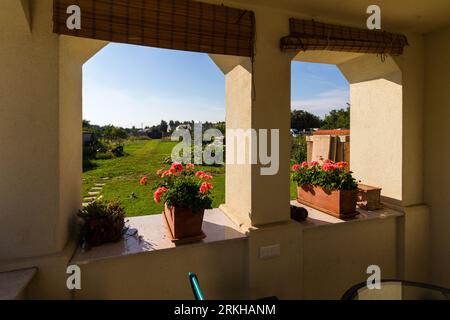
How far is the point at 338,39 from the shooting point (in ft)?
5.48

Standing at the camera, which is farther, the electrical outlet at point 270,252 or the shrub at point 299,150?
the shrub at point 299,150

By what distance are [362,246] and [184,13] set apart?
2.01 m

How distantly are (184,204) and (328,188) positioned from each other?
1.17 m

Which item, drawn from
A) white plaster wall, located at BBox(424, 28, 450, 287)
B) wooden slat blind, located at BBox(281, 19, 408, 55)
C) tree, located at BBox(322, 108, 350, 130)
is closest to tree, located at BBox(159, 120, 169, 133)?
wooden slat blind, located at BBox(281, 19, 408, 55)

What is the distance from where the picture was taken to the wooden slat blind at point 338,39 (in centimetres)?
158

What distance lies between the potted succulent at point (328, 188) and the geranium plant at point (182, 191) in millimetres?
1004

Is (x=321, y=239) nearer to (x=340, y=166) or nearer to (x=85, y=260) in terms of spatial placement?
(x=340, y=166)

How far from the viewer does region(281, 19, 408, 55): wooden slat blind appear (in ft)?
5.17

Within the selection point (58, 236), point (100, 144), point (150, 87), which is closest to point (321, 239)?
point (58, 236)

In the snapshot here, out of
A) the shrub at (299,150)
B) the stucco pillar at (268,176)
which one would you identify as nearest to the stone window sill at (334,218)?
the stucco pillar at (268,176)

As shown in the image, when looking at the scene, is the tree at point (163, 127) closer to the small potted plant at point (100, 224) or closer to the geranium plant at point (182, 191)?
the geranium plant at point (182, 191)

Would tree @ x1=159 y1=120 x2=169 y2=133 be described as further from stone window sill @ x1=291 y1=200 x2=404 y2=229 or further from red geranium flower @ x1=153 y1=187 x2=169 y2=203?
stone window sill @ x1=291 y1=200 x2=404 y2=229

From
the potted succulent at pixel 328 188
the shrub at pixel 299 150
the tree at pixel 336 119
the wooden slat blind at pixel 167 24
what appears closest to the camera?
the wooden slat blind at pixel 167 24

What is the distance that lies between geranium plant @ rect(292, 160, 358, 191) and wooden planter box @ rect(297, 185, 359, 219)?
40 mm
